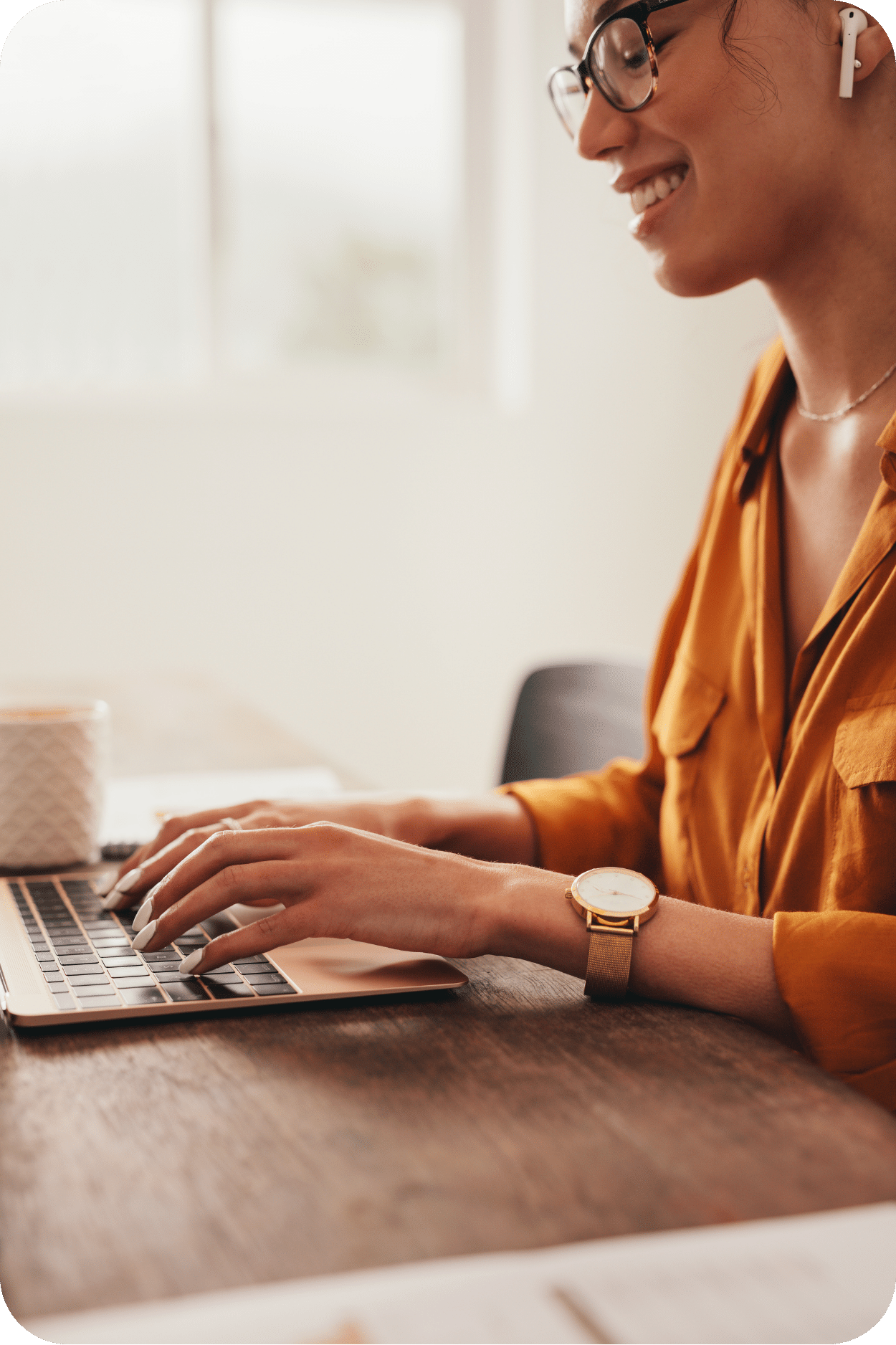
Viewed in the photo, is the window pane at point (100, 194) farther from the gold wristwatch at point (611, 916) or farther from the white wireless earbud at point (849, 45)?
the gold wristwatch at point (611, 916)

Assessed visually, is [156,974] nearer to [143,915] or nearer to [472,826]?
[143,915]

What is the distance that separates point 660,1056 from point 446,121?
3.42 meters

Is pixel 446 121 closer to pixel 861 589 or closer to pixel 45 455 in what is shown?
pixel 45 455

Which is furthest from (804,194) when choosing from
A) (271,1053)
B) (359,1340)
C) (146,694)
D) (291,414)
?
(291,414)

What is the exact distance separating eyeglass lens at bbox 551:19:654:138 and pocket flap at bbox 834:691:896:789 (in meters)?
0.50

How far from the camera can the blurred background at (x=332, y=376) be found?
325 cm

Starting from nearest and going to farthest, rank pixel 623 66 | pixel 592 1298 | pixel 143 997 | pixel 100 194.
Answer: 1. pixel 592 1298
2. pixel 143 997
3. pixel 623 66
4. pixel 100 194

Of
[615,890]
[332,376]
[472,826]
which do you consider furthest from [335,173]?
[615,890]

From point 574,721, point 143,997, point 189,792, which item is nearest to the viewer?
point 143,997

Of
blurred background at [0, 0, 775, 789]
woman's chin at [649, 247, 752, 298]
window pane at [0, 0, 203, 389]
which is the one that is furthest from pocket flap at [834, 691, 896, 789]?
window pane at [0, 0, 203, 389]

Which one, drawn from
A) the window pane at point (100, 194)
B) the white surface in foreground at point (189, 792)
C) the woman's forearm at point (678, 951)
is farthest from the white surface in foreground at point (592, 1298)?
the window pane at point (100, 194)

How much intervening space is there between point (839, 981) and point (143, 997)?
402 millimetres

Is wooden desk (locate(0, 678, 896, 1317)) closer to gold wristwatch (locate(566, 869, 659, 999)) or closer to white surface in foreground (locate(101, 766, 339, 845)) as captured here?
gold wristwatch (locate(566, 869, 659, 999))

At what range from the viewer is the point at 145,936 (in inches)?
30.4
